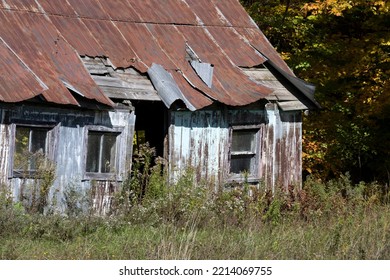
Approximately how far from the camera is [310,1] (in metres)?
26.1

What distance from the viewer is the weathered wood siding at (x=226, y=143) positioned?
1931 centimetres

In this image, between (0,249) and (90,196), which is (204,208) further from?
(0,249)

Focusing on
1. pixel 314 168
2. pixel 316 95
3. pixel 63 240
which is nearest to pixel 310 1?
pixel 316 95

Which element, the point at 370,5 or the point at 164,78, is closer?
the point at 164,78

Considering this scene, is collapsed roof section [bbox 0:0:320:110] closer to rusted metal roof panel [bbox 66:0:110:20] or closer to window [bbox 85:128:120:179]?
rusted metal roof panel [bbox 66:0:110:20]

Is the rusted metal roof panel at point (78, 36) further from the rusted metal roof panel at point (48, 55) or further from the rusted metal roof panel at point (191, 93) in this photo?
the rusted metal roof panel at point (191, 93)

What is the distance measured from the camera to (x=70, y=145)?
17.8 metres

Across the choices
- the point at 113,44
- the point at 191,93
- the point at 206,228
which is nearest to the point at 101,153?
the point at 191,93

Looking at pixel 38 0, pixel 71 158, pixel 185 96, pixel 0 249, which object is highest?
pixel 38 0

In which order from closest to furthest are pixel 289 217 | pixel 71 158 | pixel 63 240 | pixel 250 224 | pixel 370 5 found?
pixel 63 240 < pixel 250 224 < pixel 289 217 < pixel 71 158 < pixel 370 5

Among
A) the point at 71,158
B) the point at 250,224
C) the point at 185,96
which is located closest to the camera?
the point at 250,224

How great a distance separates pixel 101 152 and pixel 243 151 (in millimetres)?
3473

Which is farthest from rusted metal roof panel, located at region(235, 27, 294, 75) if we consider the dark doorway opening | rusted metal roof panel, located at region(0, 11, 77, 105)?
rusted metal roof panel, located at region(0, 11, 77, 105)

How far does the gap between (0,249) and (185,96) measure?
723cm
